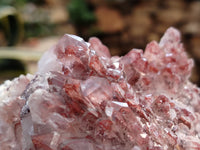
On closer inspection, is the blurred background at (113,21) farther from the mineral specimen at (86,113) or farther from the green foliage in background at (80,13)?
the mineral specimen at (86,113)

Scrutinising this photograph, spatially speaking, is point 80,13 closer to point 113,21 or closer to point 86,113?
point 113,21

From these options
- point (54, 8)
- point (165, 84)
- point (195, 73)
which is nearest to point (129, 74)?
point (165, 84)

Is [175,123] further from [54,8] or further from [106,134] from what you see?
[54,8]

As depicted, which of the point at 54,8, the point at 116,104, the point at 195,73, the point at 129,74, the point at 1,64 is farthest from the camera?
the point at 54,8

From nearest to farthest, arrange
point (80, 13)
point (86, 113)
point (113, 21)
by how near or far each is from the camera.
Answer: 1. point (86, 113)
2. point (113, 21)
3. point (80, 13)

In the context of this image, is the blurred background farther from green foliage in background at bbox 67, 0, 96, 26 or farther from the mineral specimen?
the mineral specimen

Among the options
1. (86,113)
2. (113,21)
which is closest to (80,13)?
(113,21)
